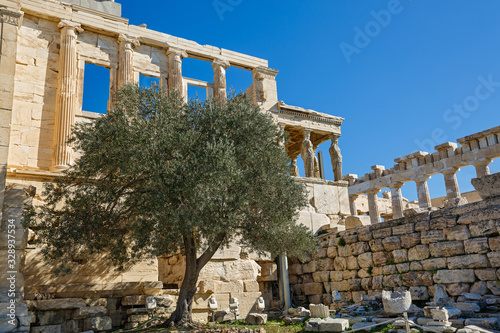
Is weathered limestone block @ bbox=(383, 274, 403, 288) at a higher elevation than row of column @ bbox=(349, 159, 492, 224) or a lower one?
lower

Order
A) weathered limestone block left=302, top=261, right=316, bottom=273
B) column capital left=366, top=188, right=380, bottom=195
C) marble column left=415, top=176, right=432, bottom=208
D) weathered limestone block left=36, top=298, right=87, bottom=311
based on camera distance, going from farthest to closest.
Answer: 1. column capital left=366, top=188, right=380, bottom=195
2. marble column left=415, top=176, right=432, bottom=208
3. weathered limestone block left=302, top=261, right=316, bottom=273
4. weathered limestone block left=36, top=298, right=87, bottom=311

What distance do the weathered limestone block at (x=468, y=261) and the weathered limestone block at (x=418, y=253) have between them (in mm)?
636

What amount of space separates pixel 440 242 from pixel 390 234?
1655 millimetres

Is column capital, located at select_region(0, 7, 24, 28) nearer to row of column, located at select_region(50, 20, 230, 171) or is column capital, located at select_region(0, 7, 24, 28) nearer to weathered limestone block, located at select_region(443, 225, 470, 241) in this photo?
row of column, located at select_region(50, 20, 230, 171)

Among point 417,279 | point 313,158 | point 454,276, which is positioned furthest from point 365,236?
point 313,158

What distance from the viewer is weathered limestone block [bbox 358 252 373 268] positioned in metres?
12.9

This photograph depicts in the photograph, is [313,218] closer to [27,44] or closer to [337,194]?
[337,194]

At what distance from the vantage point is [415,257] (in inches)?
456

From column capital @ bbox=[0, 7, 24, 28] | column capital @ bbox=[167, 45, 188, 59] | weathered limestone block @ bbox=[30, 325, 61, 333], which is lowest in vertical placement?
weathered limestone block @ bbox=[30, 325, 61, 333]

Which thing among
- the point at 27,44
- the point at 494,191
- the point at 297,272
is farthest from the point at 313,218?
the point at 27,44

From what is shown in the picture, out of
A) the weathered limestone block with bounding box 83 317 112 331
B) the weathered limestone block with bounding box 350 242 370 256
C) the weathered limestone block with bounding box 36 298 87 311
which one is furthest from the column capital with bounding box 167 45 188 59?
the weathered limestone block with bounding box 83 317 112 331

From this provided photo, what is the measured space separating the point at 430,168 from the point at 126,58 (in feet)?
51.9

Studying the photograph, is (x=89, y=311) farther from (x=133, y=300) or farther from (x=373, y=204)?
(x=373, y=204)

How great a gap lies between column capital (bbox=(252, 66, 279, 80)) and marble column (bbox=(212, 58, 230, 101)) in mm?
1563
